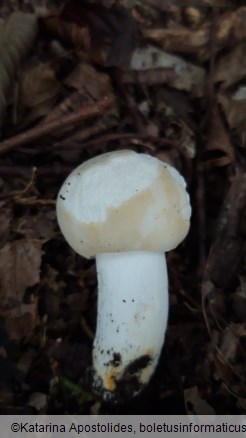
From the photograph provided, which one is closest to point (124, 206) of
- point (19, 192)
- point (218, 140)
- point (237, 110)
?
point (19, 192)

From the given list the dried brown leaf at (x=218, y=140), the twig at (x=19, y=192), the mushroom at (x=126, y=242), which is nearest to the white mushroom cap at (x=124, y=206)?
the mushroom at (x=126, y=242)

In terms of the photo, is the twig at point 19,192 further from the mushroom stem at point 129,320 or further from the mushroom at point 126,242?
the mushroom stem at point 129,320

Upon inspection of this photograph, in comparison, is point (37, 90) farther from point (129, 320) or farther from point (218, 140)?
point (129, 320)

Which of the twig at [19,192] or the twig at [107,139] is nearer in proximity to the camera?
the twig at [19,192]

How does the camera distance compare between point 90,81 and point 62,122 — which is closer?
point 62,122

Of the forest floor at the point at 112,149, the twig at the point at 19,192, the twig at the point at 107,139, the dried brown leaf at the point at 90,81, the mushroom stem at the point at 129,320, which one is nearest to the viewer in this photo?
the mushroom stem at the point at 129,320

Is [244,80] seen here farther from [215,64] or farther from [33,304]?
[33,304]
